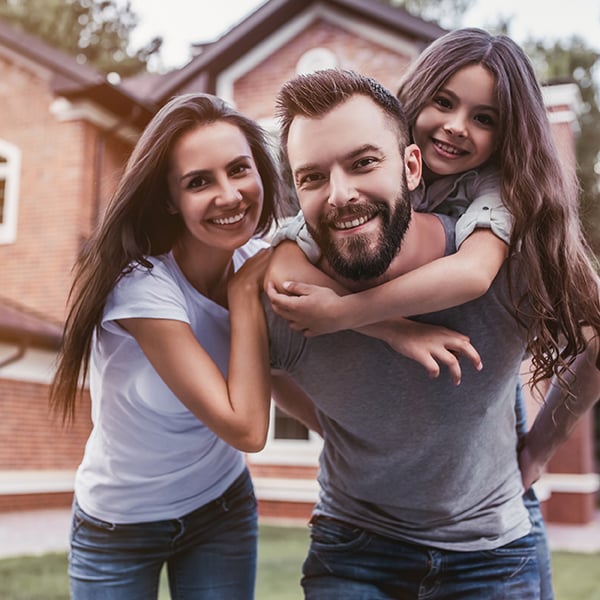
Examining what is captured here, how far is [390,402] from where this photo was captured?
1.88 meters

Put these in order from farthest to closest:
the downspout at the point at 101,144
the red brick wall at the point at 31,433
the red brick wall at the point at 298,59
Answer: the downspout at the point at 101,144 → the red brick wall at the point at 298,59 → the red brick wall at the point at 31,433

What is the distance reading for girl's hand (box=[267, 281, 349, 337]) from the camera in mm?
1730

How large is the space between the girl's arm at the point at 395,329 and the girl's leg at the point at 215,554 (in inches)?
26.0

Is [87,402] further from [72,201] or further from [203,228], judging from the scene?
[203,228]

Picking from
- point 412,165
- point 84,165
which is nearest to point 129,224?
point 412,165

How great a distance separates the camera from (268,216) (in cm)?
218

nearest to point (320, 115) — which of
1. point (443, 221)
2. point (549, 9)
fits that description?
point (443, 221)

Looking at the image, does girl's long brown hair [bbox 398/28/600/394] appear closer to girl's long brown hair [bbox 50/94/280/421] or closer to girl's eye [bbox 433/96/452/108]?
girl's eye [bbox 433/96/452/108]

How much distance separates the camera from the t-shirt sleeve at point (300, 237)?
6.15 feet

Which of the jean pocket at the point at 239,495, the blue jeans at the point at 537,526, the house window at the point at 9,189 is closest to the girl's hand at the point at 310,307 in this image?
the jean pocket at the point at 239,495

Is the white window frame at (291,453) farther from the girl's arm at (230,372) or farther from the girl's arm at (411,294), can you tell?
the girl's arm at (411,294)

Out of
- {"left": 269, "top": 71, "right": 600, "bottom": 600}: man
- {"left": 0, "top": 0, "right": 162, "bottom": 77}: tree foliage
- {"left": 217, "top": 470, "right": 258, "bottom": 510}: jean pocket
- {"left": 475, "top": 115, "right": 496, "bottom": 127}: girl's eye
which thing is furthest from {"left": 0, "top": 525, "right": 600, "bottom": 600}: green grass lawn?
{"left": 0, "top": 0, "right": 162, "bottom": 77}: tree foliage

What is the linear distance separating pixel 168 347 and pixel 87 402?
28.5ft

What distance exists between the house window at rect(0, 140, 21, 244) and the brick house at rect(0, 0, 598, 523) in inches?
0.9
